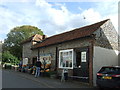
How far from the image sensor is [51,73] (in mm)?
15289

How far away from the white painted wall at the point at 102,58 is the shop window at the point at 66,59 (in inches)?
108

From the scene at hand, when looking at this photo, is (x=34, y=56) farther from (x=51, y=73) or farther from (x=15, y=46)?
(x=15, y=46)

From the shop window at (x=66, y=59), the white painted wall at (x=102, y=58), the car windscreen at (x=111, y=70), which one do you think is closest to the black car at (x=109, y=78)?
the car windscreen at (x=111, y=70)

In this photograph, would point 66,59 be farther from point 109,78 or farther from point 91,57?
point 109,78

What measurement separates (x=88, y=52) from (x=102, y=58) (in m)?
1.23

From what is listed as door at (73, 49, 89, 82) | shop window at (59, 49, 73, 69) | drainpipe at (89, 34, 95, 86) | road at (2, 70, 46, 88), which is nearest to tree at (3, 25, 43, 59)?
shop window at (59, 49, 73, 69)

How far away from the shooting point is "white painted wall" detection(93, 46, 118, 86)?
1186 cm

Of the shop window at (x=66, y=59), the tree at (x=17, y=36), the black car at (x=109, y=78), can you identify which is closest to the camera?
the black car at (x=109, y=78)

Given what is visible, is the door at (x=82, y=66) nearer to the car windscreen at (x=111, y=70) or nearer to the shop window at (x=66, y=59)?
the shop window at (x=66, y=59)

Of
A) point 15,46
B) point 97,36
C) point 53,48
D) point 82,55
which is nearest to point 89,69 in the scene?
point 82,55

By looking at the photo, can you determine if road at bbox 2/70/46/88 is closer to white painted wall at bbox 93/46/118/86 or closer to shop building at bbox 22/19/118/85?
shop building at bbox 22/19/118/85

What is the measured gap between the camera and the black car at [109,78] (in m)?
8.68

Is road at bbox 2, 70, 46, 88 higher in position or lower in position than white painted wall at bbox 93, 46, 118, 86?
lower

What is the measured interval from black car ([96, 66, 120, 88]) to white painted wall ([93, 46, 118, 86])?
2051 millimetres
